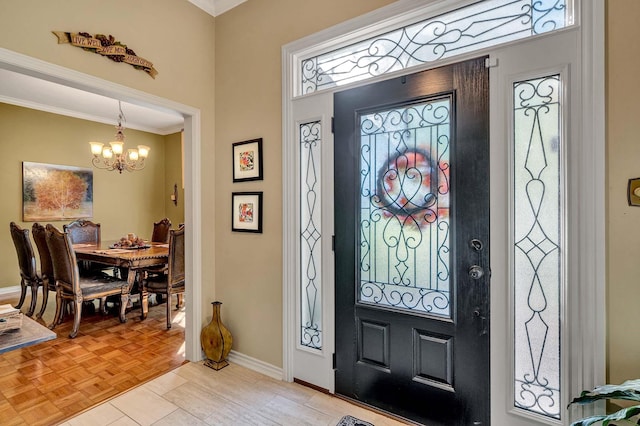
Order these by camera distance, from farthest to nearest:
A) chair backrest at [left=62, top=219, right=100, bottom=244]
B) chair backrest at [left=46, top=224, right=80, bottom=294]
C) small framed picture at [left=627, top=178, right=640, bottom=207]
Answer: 1. chair backrest at [left=62, top=219, right=100, bottom=244]
2. chair backrest at [left=46, top=224, right=80, bottom=294]
3. small framed picture at [left=627, top=178, right=640, bottom=207]

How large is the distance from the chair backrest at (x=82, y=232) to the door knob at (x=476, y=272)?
5.15 meters

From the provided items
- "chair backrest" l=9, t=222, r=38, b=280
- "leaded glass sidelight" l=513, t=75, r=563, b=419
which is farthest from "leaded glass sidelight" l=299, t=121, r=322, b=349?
"chair backrest" l=9, t=222, r=38, b=280

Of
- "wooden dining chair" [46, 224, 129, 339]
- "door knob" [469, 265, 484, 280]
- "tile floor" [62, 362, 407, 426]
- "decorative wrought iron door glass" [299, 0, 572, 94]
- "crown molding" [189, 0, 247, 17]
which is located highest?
"crown molding" [189, 0, 247, 17]

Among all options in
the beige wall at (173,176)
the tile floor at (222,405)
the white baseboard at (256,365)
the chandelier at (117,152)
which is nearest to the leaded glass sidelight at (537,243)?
the tile floor at (222,405)

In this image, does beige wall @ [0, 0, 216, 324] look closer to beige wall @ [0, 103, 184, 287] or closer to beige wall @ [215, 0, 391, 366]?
beige wall @ [215, 0, 391, 366]

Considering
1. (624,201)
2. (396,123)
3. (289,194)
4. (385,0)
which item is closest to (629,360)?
(624,201)

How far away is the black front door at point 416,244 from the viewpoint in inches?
66.6

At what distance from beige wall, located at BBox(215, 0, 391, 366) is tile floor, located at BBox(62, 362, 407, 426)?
283 millimetres

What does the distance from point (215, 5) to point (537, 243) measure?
3.08 m

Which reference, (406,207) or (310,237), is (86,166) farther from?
(406,207)

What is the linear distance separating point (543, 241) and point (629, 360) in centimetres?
61

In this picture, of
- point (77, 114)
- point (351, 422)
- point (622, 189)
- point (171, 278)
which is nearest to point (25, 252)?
point (171, 278)

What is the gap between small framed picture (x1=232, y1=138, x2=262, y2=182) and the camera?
251cm

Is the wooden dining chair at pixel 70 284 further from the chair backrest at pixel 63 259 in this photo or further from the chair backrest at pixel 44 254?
the chair backrest at pixel 44 254
